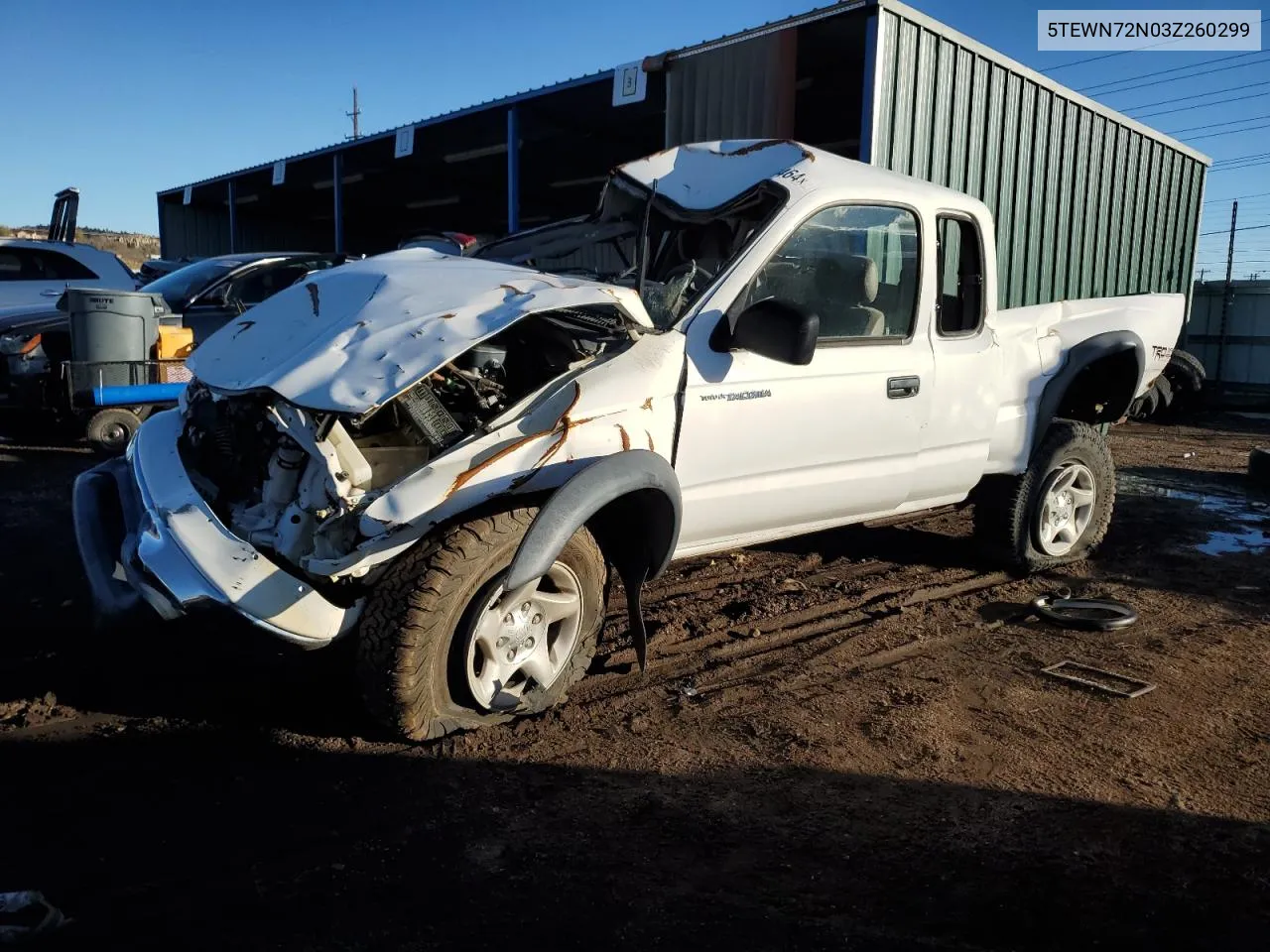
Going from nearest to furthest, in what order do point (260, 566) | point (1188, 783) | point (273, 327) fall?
point (260, 566)
point (1188, 783)
point (273, 327)

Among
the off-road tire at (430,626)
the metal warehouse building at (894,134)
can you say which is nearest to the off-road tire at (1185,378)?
→ the metal warehouse building at (894,134)

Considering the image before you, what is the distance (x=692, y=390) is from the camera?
349 centimetres

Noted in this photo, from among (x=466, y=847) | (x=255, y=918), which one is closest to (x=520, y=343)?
(x=466, y=847)

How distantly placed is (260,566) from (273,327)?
110 cm

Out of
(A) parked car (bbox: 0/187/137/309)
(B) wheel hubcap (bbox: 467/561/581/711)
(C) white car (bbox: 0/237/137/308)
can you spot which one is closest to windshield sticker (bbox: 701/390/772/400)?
(B) wheel hubcap (bbox: 467/561/581/711)

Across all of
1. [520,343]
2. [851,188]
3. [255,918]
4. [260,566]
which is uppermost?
[851,188]

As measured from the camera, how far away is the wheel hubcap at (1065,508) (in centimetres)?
527

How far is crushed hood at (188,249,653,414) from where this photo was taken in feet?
9.52

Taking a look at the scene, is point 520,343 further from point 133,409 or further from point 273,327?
point 133,409

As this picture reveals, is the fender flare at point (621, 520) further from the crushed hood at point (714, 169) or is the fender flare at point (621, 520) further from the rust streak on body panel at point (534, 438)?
the crushed hood at point (714, 169)

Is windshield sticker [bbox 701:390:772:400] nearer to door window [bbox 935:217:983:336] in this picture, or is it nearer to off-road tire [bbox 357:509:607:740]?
off-road tire [bbox 357:509:607:740]

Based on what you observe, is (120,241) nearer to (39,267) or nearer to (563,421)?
(39,267)

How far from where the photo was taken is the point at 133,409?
7.70 m

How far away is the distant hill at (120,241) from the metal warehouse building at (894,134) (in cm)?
2061
